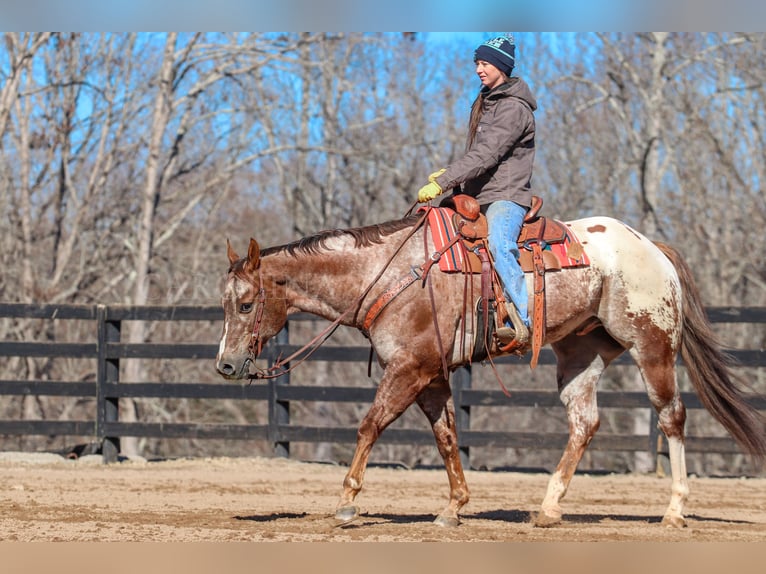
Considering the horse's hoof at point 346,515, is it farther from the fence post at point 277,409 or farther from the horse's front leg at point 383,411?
the fence post at point 277,409

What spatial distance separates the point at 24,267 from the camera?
1686 cm

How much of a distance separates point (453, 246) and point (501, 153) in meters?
0.64

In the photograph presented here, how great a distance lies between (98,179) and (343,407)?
769cm

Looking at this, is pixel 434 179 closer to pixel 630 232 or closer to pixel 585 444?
pixel 630 232

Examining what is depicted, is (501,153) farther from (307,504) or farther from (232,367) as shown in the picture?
(307,504)

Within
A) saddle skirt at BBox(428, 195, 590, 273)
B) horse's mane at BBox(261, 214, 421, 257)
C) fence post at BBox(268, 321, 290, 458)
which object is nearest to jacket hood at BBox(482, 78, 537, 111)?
saddle skirt at BBox(428, 195, 590, 273)

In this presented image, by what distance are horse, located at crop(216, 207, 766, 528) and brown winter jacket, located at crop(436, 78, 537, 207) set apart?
44 cm

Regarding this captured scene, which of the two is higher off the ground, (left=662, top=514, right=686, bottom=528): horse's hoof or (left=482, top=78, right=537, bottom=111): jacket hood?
(left=482, top=78, right=537, bottom=111): jacket hood

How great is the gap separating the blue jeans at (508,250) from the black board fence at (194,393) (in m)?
4.08

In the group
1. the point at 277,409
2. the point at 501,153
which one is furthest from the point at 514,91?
the point at 277,409

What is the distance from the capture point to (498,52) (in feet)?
19.7

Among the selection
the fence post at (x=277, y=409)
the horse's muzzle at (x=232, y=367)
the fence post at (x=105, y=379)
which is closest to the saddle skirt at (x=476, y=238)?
the horse's muzzle at (x=232, y=367)

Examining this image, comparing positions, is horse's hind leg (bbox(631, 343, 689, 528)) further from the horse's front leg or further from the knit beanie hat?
the knit beanie hat

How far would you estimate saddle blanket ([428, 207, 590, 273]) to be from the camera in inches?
235
